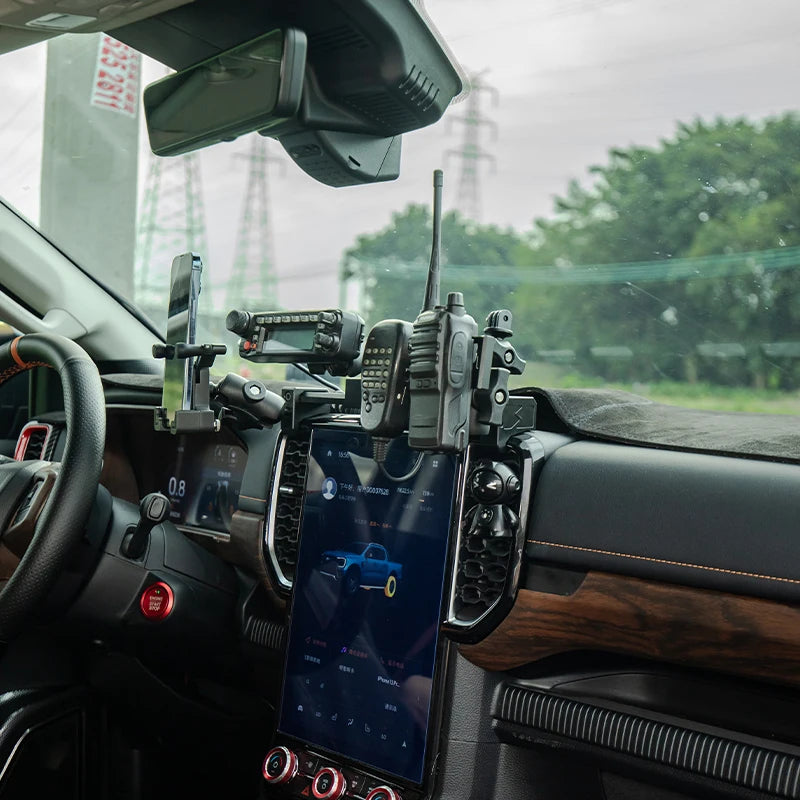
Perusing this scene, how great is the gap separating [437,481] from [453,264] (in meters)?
0.56

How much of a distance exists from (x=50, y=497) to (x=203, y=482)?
79 centimetres

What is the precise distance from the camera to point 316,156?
1876mm

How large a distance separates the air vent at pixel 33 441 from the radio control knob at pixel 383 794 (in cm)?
121

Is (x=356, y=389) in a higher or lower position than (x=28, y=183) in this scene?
lower

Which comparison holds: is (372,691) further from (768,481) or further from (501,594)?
(768,481)

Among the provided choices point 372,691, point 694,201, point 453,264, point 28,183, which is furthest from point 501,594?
point 28,183

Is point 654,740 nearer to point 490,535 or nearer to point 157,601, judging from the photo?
point 490,535

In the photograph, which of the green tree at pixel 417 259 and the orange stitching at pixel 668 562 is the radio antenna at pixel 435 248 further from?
the orange stitching at pixel 668 562

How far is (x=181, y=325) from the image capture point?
1.93 meters

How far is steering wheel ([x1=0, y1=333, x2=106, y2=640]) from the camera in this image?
1.42m

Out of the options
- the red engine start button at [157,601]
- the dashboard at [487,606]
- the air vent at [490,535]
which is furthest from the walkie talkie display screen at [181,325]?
the air vent at [490,535]

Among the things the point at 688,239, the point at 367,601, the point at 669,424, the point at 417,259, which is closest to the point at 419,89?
the point at 417,259

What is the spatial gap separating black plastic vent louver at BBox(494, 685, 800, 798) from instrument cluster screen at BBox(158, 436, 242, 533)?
0.85 meters

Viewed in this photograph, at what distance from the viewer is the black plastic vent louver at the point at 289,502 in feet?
6.25
